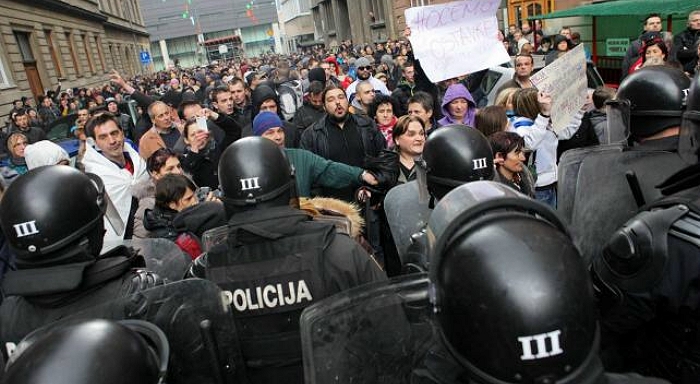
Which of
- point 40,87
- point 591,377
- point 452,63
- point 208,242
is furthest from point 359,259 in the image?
point 40,87

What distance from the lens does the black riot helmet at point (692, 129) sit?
1.63 metres

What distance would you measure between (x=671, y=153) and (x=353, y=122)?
3.03 m

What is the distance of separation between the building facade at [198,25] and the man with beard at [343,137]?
274 ft

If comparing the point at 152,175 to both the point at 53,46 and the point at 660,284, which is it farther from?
the point at 53,46

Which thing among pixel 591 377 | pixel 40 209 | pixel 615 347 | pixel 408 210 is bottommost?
pixel 615 347

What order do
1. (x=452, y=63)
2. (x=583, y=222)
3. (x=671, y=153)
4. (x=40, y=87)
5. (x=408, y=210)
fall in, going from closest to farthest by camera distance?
(x=671, y=153), (x=583, y=222), (x=408, y=210), (x=452, y=63), (x=40, y=87)

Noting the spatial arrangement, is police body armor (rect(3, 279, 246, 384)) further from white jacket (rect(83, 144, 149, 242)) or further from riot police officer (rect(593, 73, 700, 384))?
white jacket (rect(83, 144, 149, 242))

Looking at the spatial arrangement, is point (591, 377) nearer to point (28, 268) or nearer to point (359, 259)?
point (359, 259)

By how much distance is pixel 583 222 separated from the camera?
6.80 ft

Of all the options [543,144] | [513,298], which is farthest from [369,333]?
[543,144]

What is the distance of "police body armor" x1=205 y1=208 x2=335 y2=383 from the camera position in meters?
1.84

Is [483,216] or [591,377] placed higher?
[483,216]

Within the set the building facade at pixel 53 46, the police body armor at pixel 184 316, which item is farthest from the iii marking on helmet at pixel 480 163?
the building facade at pixel 53 46

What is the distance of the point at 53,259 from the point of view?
5.74 feet
